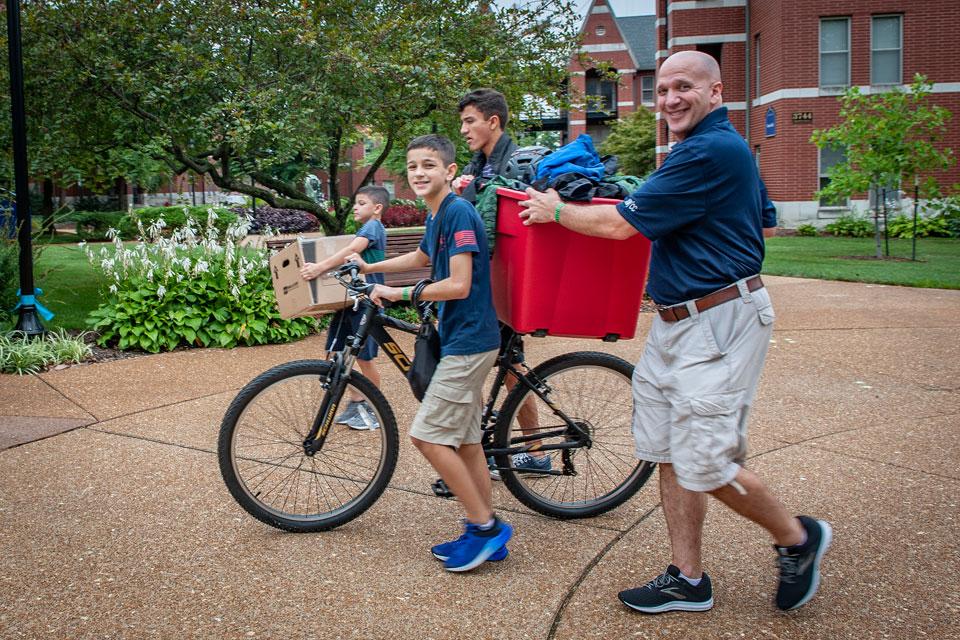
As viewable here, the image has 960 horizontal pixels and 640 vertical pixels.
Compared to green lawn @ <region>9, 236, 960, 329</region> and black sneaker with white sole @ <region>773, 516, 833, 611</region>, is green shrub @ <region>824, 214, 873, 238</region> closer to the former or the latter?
green lawn @ <region>9, 236, 960, 329</region>

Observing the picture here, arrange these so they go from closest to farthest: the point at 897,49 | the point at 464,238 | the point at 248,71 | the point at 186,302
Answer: the point at 464,238 < the point at 186,302 < the point at 248,71 < the point at 897,49

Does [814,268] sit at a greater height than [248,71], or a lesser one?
lesser

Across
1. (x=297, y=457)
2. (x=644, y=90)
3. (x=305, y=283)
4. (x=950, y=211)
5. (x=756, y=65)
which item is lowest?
(x=297, y=457)

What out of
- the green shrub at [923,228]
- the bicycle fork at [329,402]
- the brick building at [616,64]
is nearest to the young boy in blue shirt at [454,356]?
the bicycle fork at [329,402]

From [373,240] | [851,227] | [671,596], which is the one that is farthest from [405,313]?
[851,227]

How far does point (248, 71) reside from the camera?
9266 mm

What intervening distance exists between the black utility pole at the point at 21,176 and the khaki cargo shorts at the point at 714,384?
21.4ft

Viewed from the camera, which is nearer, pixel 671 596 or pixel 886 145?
pixel 671 596

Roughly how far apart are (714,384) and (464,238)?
1.07 metres

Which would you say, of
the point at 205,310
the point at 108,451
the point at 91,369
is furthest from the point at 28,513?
the point at 205,310

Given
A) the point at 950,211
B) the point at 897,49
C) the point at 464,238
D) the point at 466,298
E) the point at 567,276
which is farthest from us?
the point at 897,49

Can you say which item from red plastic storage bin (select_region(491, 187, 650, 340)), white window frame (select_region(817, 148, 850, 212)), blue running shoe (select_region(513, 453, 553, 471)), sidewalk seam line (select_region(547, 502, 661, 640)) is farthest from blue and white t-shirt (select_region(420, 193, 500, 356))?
white window frame (select_region(817, 148, 850, 212))

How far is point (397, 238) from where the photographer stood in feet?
34.0

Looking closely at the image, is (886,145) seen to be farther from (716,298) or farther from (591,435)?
(716,298)
